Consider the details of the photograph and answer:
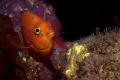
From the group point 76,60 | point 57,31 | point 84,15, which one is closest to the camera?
point 57,31

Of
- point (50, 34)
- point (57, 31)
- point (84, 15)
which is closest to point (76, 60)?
point (57, 31)

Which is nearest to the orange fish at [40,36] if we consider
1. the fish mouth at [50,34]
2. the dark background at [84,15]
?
the fish mouth at [50,34]

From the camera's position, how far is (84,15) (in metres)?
5.76

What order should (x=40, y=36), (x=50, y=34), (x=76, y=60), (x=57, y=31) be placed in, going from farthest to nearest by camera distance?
(x=76, y=60)
(x=57, y=31)
(x=40, y=36)
(x=50, y=34)

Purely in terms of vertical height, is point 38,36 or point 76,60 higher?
point 38,36

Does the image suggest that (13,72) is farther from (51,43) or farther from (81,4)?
(81,4)

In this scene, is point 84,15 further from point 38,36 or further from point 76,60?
point 38,36

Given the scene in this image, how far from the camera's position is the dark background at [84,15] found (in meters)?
4.36

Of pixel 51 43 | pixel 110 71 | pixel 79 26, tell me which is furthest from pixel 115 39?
pixel 79 26

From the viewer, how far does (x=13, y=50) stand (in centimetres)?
399

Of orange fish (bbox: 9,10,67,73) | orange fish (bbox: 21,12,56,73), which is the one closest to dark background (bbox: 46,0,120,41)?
orange fish (bbox: 9,10,67,73)

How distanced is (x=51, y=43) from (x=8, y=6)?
4192 mm

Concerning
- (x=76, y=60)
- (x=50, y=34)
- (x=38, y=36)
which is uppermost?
(x=50, y=34)

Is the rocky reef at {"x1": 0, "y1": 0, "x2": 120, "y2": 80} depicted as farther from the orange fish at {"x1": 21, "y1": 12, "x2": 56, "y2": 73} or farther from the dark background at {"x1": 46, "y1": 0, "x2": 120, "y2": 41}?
the dark background at {"x1": 46, "y1": 0, "x2": 120, "y2": 41}
